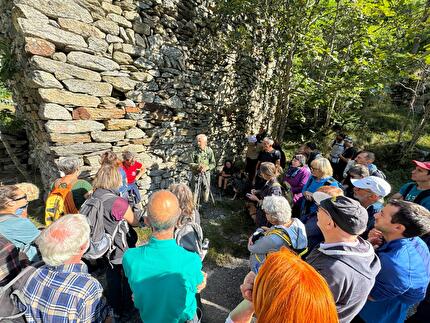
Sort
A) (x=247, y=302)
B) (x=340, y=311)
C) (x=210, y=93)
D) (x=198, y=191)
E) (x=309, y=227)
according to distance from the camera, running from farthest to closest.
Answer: (x=210, y=93), (x=198, y=191), (x=309, y=227), (x=340, y=311), (x=247, y=302)

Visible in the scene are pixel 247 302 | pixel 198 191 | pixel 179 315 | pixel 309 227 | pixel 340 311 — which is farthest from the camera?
pixel 198 191

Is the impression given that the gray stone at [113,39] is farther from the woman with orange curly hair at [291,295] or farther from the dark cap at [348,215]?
the woman with orange curly hair at [291,295]

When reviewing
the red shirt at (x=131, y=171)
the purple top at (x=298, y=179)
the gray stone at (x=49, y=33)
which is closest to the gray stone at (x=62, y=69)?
the gray stone at (x=49, y=33)

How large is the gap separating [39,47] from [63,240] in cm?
320

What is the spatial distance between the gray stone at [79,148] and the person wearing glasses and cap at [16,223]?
1586 millimetres

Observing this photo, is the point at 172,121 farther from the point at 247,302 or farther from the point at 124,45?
the point at 247,302

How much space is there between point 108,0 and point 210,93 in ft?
10.4

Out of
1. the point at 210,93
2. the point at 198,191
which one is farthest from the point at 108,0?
the point at 198,191

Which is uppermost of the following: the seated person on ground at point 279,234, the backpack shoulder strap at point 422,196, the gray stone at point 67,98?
the gray stone at point 67,98

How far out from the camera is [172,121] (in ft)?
18.3

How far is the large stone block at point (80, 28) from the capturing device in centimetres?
350

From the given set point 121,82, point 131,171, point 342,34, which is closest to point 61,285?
point 131,171

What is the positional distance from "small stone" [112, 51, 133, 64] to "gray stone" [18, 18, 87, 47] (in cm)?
53

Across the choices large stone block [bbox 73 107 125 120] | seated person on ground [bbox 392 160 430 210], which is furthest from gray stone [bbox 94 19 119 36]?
seated person on ground [bbox 392 160 430 210]
